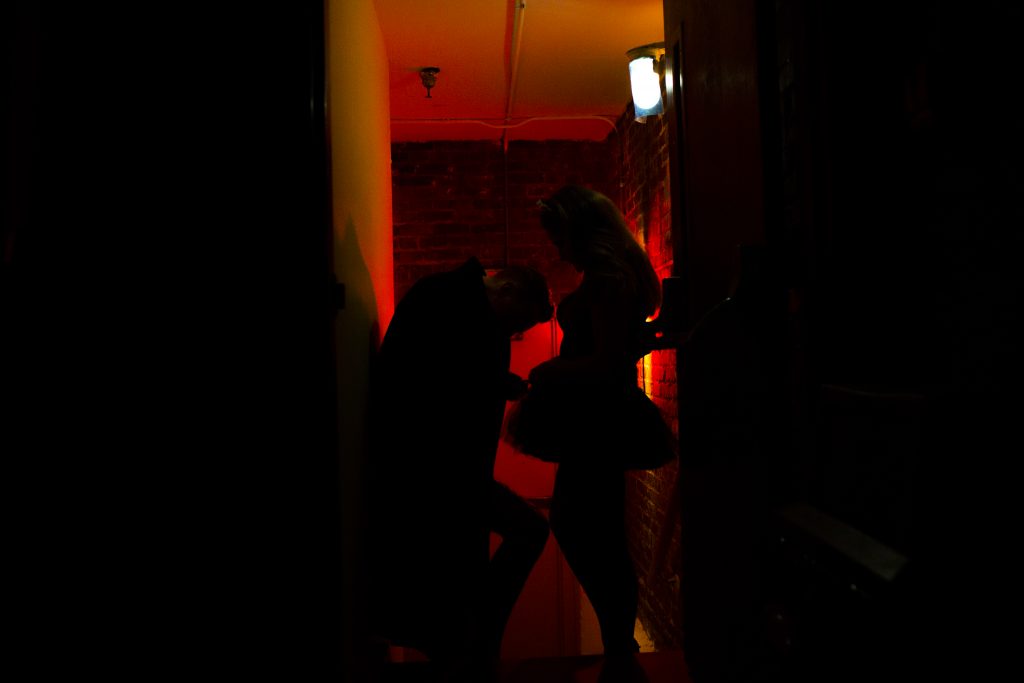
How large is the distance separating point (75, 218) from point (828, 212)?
127 cm

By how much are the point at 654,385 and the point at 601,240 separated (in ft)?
4.90

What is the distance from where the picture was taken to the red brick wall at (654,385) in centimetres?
335

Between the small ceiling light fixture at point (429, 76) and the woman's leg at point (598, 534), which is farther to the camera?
the small ceiling light fixture at point (429, 76)

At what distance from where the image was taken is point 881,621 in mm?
918

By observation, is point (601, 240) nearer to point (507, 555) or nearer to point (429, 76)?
point (507, 555)

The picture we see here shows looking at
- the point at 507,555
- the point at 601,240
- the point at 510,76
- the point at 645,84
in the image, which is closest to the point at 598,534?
the point at 507,555

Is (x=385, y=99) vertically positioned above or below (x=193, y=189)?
above

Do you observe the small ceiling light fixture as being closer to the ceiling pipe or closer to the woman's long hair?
the ceiling pipe

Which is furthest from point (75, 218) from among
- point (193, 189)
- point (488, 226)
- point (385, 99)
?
point (488, 226)

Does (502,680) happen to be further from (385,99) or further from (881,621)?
(385,99)

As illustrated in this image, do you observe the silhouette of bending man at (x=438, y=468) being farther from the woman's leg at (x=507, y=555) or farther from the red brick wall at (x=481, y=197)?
the red brick wall at (x=481, y=197)

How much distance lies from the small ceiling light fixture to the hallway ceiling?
0.03 metres

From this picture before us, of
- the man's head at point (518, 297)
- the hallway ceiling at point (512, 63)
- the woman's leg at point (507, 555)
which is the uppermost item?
the hallway ceiling at point (512, 63)

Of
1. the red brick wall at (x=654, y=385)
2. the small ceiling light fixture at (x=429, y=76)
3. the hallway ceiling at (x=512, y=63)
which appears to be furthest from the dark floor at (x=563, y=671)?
the small ceiling light fixture at (x=429, y=76)
